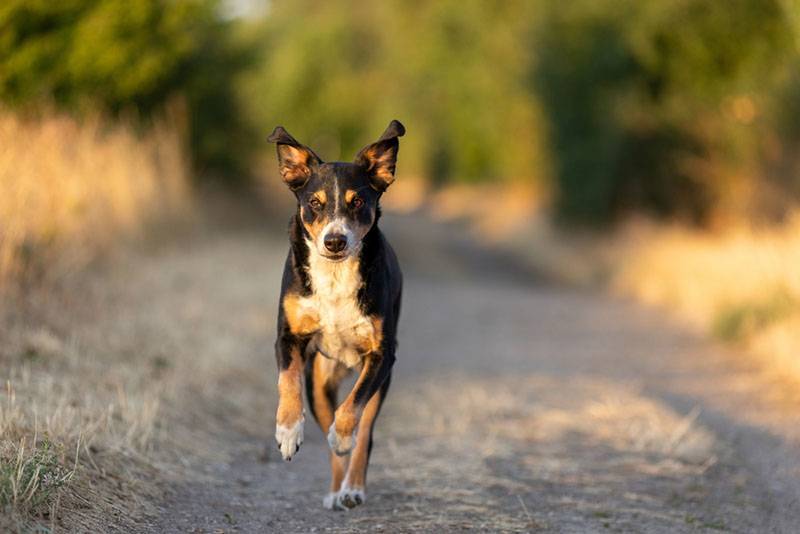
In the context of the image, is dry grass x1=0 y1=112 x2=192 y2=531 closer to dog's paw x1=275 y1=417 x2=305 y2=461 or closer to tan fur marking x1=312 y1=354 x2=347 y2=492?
dog's paw x1=275 y1=417 x2=305 y2=461

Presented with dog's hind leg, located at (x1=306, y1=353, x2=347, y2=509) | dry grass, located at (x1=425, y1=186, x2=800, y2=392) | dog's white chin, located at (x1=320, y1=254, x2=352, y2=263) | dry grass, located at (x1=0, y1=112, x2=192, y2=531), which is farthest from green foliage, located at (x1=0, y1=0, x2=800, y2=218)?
dog's white chin, located at (x1=320, y1=254, x2=352, y2=263)

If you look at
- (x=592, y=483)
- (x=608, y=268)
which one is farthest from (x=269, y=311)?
(x=608, y=268)

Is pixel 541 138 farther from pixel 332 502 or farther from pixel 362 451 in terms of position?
pixel 332 502

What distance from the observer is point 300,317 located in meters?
5.30

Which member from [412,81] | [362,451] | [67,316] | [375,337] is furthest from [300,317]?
[412,81]

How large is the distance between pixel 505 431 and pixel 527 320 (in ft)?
24.2

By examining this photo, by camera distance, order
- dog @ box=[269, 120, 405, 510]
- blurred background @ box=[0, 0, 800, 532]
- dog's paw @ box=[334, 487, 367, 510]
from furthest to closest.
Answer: blurred background @ box=[0, 0, 800, 532]
dog's paw @ box=[334, 487, 367, 510]
dog @ box=[269, 120, 405, 510]

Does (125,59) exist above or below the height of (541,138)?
below

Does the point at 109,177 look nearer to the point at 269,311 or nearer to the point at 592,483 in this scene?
the point at 269,311

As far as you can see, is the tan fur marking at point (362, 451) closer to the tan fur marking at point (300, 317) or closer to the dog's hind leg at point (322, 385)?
the dog's hind leg at point (322, 385)

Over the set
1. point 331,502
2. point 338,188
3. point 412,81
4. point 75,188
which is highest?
point 412,81

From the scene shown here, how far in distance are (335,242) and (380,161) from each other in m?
0.78

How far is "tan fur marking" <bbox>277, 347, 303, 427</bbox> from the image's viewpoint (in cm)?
512

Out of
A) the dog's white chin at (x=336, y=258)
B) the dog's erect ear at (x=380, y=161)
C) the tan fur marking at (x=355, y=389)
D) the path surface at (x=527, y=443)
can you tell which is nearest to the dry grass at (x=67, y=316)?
the path surface at (x=527, y=443)
